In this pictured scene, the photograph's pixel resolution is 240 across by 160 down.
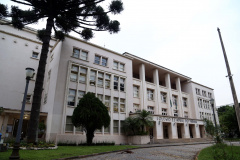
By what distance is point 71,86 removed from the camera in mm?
21516

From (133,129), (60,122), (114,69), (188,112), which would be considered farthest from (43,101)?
(188,112)

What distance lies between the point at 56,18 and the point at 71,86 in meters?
8.24

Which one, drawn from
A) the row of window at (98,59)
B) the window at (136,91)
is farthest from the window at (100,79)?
the window at (136,91)

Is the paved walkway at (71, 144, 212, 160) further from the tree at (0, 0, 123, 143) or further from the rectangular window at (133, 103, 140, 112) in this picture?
the rectangular window at (133, 103, 140, 112)

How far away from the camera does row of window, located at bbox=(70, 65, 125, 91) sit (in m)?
22.5

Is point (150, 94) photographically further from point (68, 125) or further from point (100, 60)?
point (68, 125)

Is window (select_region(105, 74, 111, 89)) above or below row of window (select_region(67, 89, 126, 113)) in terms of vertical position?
above

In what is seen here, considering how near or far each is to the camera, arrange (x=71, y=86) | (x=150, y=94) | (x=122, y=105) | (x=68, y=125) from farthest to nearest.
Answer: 1. (x=150, y=94)
2. (x=122, y=105)
3. (x=71, y=86)
4. (x=68, y=125)

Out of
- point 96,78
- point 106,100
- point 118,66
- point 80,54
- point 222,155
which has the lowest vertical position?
point 222,155

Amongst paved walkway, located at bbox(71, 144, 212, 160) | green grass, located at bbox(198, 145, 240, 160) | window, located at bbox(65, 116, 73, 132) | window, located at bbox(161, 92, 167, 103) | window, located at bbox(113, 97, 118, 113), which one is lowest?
paved walkway, located at bbox(71, 144, 212, 160)

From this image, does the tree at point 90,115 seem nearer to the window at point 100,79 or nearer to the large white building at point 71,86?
the large white building at point 71,86

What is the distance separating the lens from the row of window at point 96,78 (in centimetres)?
2250

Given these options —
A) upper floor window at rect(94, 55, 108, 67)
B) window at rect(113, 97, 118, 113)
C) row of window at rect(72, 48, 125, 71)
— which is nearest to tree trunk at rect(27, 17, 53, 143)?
row of window at rect(72, 48, 125, 71)

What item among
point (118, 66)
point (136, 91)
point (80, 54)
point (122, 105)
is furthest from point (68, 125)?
point (136, 91)
